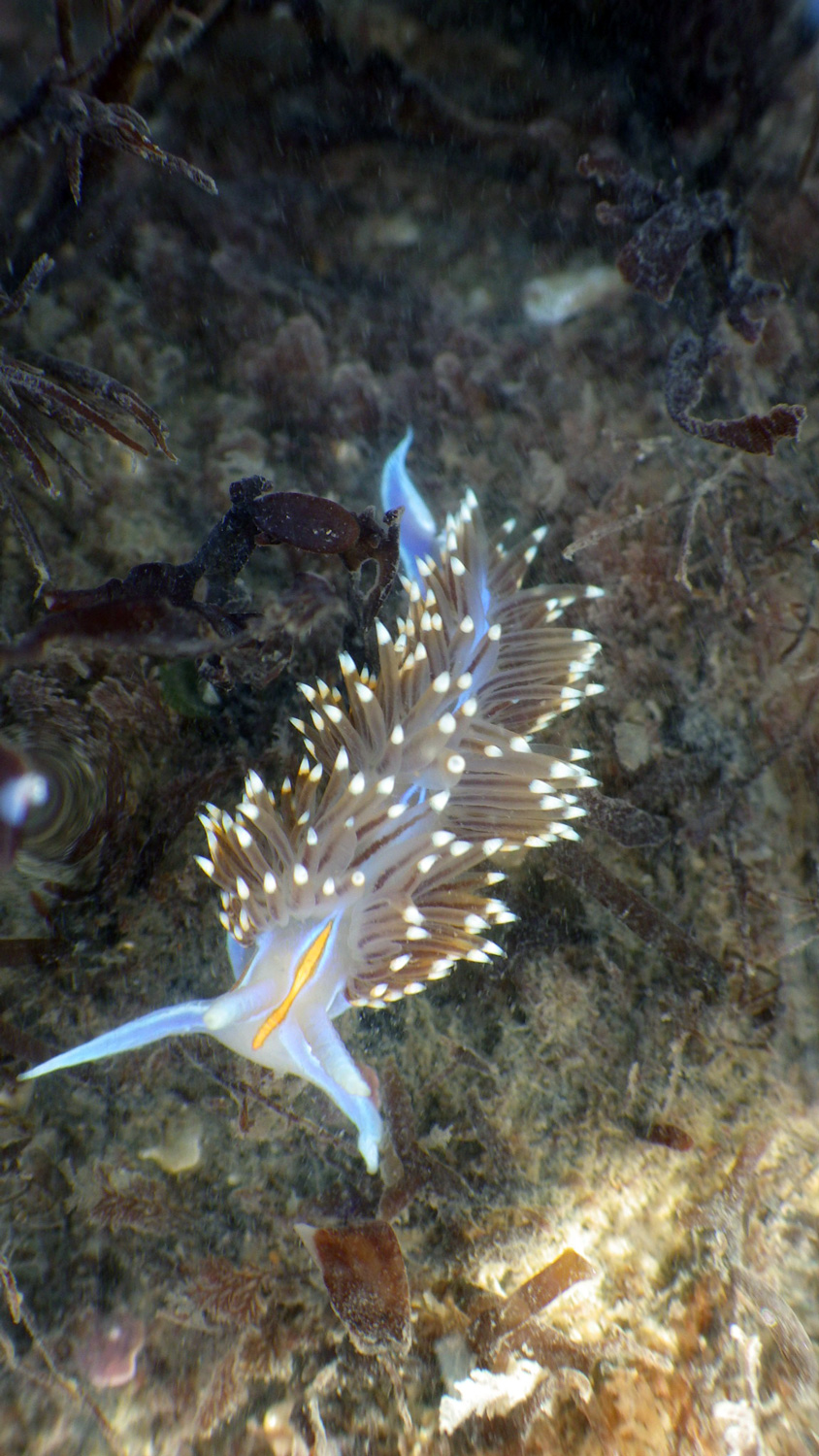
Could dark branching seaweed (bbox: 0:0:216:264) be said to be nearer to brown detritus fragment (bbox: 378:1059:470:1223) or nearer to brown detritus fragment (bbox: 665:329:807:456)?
brown detritus fragment (bbox: 665:329:807:456)

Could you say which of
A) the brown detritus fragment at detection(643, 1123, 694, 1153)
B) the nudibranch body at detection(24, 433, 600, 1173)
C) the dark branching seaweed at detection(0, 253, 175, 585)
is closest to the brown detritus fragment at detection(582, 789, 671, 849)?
the nudibranch body at detection(24, 433, 600, 1173)

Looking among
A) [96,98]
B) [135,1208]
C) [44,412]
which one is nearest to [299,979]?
[135,1208]

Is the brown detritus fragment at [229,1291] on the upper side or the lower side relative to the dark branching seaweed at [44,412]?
lower

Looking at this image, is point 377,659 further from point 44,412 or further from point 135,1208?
point 135,1208

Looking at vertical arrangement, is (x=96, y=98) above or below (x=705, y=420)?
above

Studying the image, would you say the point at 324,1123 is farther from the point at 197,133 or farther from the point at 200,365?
the point at 197,133

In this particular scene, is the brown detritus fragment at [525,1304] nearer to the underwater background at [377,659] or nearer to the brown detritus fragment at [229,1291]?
the underwater background at [377,659]

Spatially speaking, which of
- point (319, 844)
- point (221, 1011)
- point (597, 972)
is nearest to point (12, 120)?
point (319, 844)

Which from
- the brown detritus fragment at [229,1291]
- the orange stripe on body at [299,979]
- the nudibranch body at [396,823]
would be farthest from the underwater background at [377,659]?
the orange stripe on body at [299,979]
